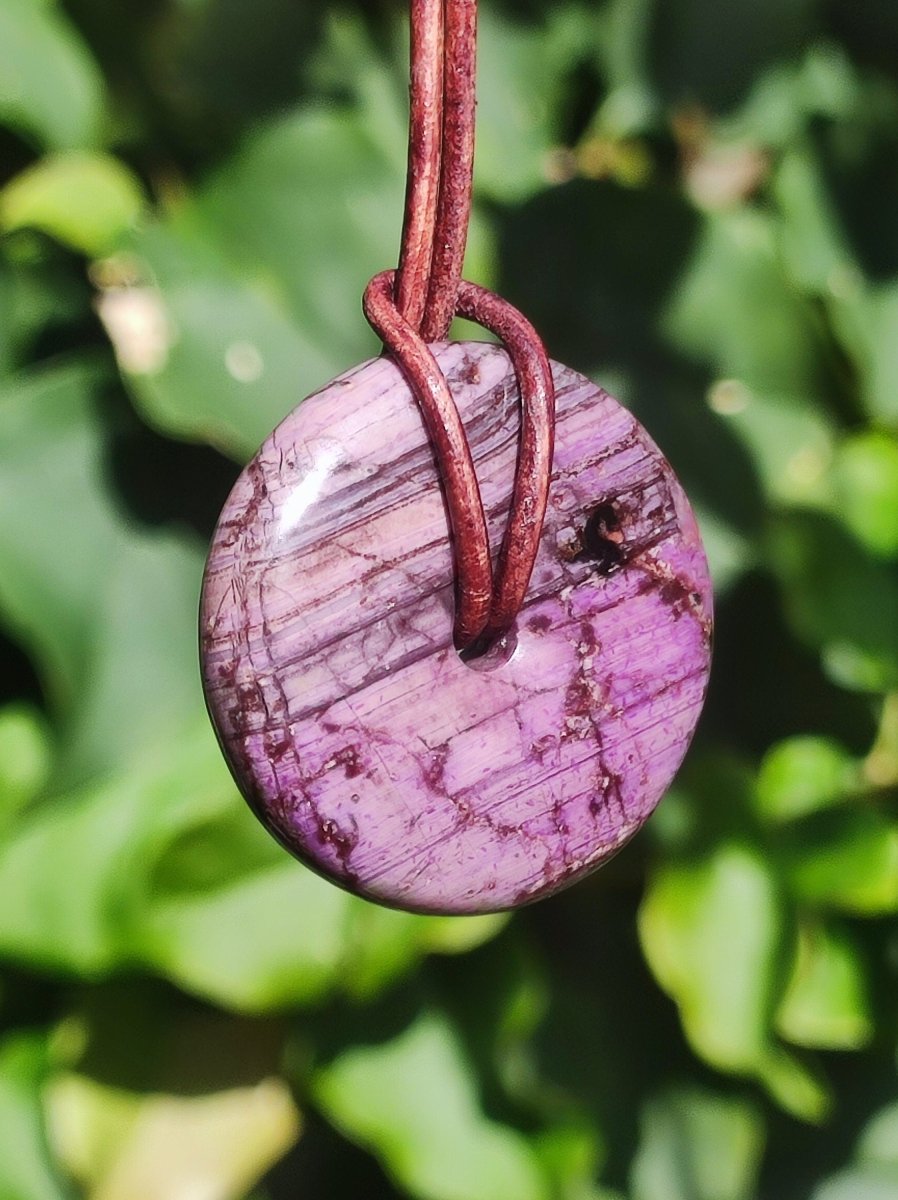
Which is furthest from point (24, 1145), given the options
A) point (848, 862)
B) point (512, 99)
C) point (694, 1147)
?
point (512, 99)

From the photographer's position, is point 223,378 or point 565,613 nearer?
point 565,613

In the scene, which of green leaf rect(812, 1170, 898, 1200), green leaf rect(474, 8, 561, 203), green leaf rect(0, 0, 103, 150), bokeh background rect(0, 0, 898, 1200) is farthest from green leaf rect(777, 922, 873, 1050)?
green leaf rect(0, 0, 103, 150)

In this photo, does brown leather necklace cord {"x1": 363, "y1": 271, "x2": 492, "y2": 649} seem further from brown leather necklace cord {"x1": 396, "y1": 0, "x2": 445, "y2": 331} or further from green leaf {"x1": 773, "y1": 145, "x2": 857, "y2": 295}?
green leaf {"x1": 773, "y1": 145, "x2": 857, "y2": 295}

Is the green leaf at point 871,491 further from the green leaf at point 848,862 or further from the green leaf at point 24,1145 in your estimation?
the green leaf at point 24,1145

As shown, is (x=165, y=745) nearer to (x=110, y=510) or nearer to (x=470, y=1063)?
(x=110, y=510)

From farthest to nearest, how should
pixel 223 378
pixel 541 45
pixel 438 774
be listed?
pixel 541 45, pixel 223 378, pixel 438 774

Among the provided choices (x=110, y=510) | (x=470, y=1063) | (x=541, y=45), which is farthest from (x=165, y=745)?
(x=541, y=45)

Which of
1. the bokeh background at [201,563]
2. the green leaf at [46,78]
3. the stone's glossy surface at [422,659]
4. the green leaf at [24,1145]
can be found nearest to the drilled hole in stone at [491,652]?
the stone's glossy surface at [422,659]

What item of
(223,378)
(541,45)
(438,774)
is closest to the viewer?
(438,774)
